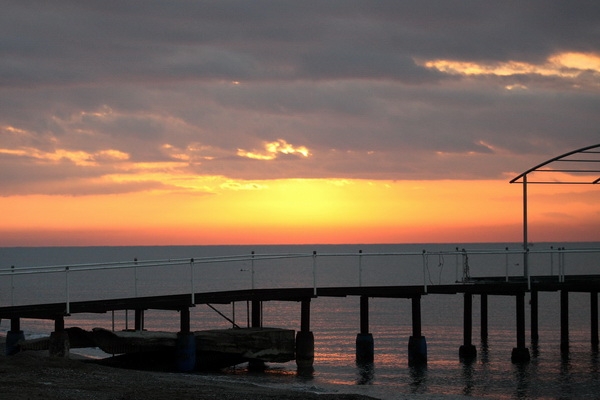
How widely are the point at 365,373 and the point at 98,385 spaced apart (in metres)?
15.3

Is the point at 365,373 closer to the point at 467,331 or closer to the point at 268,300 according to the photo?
the point at 268,300

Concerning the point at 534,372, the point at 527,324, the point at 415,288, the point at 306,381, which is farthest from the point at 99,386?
the point at 527,324

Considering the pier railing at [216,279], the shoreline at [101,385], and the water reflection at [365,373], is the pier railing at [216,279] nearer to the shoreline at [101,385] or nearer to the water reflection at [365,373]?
the shoreline at [101,385]

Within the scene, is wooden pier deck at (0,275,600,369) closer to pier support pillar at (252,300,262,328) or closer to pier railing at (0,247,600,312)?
pier support pillar at (252,300,262,328)

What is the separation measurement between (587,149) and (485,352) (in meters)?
11.8

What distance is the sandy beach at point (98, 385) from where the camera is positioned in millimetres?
19172

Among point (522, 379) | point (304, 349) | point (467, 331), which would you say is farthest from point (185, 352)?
point (467, 331)

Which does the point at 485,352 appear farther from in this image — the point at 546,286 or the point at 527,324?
the point at 527,324

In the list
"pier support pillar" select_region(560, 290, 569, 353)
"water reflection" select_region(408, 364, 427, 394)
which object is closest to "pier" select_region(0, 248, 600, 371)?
"water reflection" select_region(408, 364, 427, 394)

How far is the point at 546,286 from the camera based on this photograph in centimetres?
3619

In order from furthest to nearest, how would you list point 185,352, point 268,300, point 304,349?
point 304,349
point 268,300
point 185,352

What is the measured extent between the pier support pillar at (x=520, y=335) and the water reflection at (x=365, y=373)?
19.7 feet

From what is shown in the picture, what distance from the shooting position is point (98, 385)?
2083cm

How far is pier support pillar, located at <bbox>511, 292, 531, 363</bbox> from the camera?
36.0 metres
